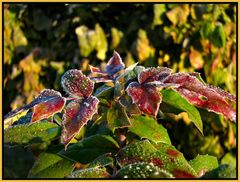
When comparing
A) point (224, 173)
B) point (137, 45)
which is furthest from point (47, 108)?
point (137, 45)

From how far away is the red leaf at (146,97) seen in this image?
2.87ft

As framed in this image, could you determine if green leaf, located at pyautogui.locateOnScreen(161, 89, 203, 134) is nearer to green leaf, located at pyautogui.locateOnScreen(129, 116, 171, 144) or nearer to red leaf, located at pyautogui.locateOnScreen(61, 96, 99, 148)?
green leaf, located at pyautogui.locateOnScreen(129, 116, 171, 144)

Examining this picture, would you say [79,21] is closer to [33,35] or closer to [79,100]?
[33,35]

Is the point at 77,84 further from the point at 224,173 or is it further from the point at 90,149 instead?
the point at 224,173

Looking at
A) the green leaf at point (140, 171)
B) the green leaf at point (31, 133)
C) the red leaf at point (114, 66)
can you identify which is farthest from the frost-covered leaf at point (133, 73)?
the green leaf at point (140, 171)

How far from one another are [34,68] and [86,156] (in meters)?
2.32

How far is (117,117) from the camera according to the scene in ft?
3.05

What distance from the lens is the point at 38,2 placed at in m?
3.36

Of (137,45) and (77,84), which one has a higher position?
(77,84)

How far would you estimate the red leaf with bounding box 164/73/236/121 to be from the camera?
931 mm

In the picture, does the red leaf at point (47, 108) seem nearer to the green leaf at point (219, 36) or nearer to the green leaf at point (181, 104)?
the green leaf at point (181, 104)

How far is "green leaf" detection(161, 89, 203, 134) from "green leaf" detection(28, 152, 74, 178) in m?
0.23

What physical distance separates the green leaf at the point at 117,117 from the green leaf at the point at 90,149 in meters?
0.07

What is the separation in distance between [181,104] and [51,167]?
0.91 feet
